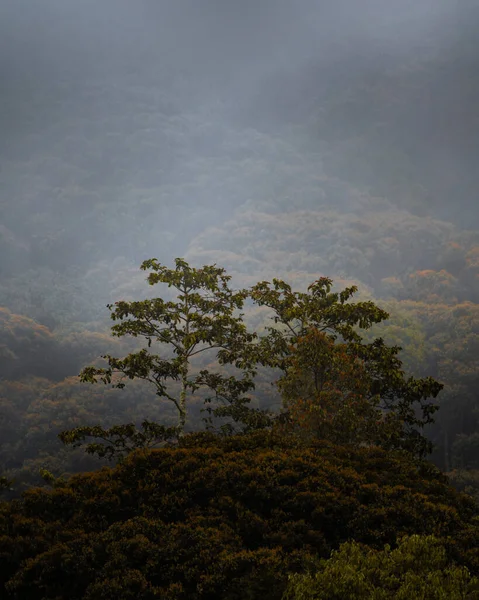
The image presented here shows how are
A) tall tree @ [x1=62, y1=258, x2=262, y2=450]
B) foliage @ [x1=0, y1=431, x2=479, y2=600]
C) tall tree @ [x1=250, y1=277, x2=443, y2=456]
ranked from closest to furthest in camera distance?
foliage @ [x1=0, y1=431, x2=479, y2=600] → tall tree @ [x1=250, y1=277, x2=443, y2=456] → tall tree @ [x1=62, y1=258, x2=262, y2=450]

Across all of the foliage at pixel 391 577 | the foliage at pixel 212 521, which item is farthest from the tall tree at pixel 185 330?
the foliage at pixel 391 577

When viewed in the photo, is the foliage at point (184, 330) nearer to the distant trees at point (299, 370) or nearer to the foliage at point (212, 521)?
the distant trees at point (299, 370)

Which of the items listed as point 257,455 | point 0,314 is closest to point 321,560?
point 257,455

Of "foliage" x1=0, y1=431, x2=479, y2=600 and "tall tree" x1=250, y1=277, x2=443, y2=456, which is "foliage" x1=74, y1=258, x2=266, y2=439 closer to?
"tall tree" x1=250, y1=277, x2=443, y2=456

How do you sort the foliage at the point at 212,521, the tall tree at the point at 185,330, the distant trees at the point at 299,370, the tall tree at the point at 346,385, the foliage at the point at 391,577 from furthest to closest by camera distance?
the tall tree at the point at 185,330 → the distant trees at the point at 299,370 → the tall tree at the point at 346,385 → the foliage at the point at 212,521 → the foliage at the point at 391,577

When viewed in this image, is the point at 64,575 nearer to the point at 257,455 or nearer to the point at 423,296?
the point at 257,455

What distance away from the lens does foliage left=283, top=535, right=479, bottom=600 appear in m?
5.28

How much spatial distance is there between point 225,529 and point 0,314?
4071 inches

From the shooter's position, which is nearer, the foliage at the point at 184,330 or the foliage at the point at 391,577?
the foliage at the point at 391,577

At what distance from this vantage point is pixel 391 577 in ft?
18.2

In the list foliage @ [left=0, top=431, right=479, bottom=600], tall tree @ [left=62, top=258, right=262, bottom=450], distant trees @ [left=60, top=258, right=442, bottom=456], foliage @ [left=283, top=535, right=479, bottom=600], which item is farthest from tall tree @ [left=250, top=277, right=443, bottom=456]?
foliage @ [left=283, top=535, right=479, bottom=600]

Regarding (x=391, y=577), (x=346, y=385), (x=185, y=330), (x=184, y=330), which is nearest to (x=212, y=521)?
(x=391, y=577)

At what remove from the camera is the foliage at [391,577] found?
17.3 ft

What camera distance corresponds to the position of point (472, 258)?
14112 centimetres
